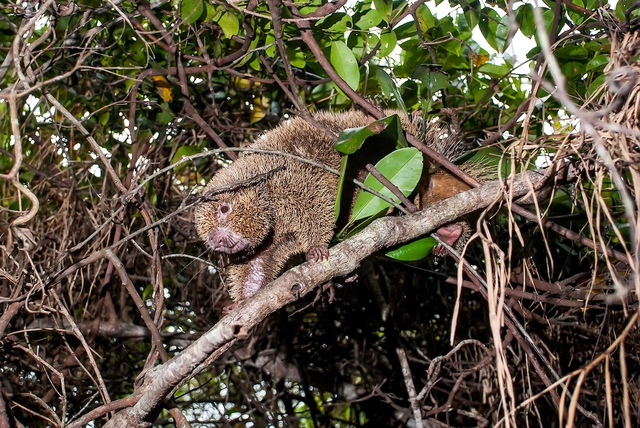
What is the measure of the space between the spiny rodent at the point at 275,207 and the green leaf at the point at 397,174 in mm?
174

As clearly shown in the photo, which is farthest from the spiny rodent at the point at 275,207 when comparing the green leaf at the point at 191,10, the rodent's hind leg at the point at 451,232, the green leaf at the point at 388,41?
the green leaf at the point at 191,10

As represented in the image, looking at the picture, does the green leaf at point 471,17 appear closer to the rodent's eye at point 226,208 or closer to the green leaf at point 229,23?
the green leaf at point 229,23

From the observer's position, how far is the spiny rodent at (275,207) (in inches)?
69.8

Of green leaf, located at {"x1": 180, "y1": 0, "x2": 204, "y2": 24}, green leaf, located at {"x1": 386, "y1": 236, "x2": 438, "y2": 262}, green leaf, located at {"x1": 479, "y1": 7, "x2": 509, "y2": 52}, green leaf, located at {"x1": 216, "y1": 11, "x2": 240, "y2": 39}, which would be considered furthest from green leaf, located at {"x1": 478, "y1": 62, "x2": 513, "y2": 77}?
green leaf, located at {"x1": 180, "y1": 0, "x2": 204, "y2": 24}

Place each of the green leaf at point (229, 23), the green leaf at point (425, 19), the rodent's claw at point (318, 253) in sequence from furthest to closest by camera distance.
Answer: the green leaf at point (425, 19) < the green leaf at point (229, 23) < the rodent's claw at point (318, 253)

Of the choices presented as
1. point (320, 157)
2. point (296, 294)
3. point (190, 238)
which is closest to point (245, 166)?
point (320, 157)

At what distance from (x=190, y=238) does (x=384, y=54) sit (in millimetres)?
1224

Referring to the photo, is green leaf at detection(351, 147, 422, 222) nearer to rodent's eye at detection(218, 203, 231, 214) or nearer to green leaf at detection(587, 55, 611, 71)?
rodent's eye at detection(218, 203, 231, 214)

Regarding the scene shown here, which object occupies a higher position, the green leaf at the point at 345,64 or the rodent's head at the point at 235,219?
the green leaf at the point at 345,64

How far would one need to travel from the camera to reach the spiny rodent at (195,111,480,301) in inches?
69.8

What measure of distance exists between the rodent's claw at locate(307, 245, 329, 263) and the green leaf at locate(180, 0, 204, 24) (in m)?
0.94

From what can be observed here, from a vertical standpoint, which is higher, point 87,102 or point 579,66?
point 87,102

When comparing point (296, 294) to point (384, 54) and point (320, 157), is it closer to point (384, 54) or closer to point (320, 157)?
point (320, 157)

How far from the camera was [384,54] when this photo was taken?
212 cm
